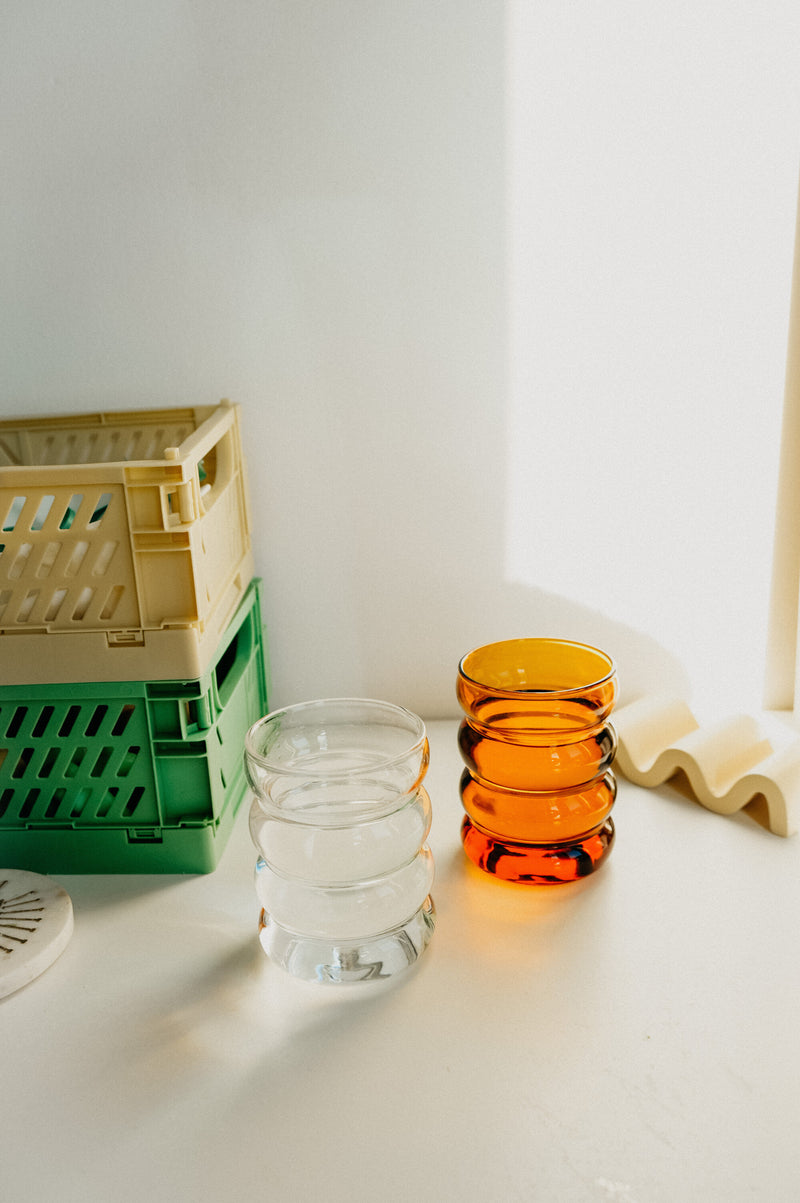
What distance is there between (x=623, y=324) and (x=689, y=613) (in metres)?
→ 0.34

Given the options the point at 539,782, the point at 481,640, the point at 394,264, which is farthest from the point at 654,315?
the point at 539,782

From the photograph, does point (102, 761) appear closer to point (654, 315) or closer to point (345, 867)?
point (345, 867)

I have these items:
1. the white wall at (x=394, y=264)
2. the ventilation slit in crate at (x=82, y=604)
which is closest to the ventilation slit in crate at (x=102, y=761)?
the ventilation slit in crate at (x=82, y=604)

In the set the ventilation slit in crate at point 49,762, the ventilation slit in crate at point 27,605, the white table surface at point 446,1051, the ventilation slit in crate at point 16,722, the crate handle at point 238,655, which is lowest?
the white table surface at point 446,1051

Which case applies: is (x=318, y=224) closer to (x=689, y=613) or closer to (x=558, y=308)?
(x=558, y=308)

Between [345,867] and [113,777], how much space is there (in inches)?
9.0

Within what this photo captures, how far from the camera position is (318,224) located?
1013 millimetres

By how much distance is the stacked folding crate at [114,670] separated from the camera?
798 millimetres

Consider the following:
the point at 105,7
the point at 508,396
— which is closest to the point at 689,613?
the point at 508,396

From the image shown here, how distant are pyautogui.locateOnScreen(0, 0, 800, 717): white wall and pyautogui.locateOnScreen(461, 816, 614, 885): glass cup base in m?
0.34

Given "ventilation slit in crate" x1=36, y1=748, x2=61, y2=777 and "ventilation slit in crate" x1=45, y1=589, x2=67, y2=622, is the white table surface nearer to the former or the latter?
"ventilation slit in crate" x1=36, y1=748, x2=61, y2=777

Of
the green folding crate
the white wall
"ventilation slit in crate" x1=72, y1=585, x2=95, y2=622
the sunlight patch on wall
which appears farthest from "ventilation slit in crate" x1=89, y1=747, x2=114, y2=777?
the sunlight patch on wall

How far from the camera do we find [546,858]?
0.84 metres

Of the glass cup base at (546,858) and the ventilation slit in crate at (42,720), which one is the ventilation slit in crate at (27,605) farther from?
the glass cup base at (546,858)
